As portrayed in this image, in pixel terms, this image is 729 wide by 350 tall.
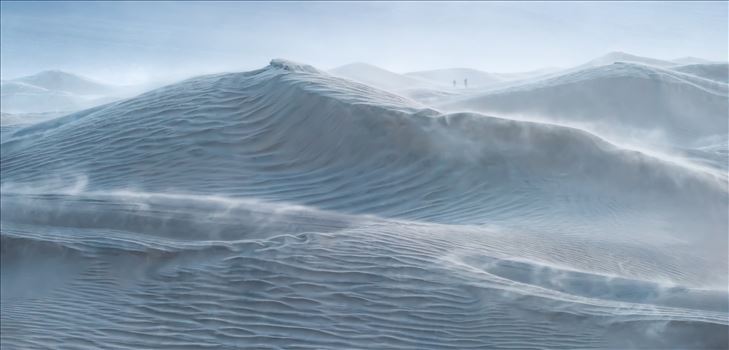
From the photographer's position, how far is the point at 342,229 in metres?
5.46

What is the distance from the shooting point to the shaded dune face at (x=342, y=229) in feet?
13.5

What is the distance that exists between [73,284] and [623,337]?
3468 mm

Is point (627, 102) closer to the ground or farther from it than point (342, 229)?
farther from it

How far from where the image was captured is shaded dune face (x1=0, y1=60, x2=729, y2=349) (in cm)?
413

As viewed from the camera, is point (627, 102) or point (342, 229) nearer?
point (342, 229)

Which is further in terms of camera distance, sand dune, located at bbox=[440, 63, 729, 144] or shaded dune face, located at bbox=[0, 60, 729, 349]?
sand dune, located at bbox=[440, 63, 729, 144]

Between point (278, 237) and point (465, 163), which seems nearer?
point (278, 237)

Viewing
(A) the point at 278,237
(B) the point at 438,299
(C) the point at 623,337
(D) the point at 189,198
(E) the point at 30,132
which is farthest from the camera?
(E) the point at 30,132

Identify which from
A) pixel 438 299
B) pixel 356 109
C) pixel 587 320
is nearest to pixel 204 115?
pixel 356 109

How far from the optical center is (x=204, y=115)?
7871 millimetres

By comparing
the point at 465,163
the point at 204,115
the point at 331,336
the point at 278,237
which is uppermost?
the point at 204,115

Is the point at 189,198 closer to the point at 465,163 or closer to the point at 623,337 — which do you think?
the point at 465,163

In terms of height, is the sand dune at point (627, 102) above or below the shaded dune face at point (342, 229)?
above

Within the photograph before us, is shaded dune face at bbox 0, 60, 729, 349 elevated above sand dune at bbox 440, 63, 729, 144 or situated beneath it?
situated beneath
